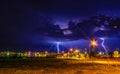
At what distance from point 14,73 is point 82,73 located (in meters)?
7.96

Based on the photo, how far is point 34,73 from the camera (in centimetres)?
3747

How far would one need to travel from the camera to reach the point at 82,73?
37.3 metres

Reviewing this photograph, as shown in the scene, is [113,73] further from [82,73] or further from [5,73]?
[5,73]

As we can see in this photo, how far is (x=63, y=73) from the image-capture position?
37375mm

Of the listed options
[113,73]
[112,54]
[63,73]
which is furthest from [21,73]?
[112,54]

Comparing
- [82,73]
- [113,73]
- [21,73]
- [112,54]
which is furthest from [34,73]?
[112,54]

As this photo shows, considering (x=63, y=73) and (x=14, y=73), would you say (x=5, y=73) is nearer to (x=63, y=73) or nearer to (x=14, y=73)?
(x=14, y=73)

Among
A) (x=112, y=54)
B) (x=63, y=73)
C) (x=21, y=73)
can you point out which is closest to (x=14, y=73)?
(x=21, y=73)

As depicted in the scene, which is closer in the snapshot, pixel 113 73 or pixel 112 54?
pixel 113 73

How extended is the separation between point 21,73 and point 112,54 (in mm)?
104970

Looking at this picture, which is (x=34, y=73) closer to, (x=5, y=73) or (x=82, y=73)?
(x=5, y=73)

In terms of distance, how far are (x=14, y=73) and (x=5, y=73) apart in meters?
1.08

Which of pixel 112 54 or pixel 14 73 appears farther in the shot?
pixel 112 54

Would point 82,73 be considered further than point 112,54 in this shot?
No
